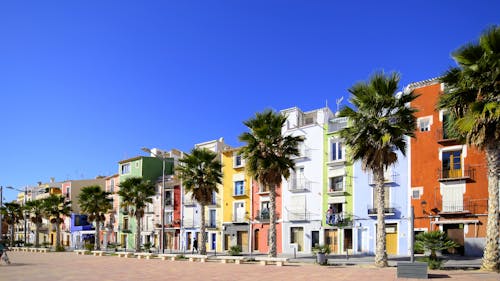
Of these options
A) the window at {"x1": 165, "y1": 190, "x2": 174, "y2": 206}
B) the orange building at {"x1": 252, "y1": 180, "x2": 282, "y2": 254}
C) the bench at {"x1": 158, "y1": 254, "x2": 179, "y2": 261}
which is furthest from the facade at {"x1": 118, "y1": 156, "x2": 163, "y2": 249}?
the bench at {"x1": 158, "y1": 254, "x2": 179, "y2": 261}

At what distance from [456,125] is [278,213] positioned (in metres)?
31.1

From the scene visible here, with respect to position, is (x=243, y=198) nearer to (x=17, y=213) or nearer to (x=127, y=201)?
(x=127, y=201)

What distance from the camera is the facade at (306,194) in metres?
49.0

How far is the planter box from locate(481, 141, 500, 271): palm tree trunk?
3.70m

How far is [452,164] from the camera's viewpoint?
3922 cm

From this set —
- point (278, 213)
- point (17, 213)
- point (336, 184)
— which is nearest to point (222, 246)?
point (278, 213)

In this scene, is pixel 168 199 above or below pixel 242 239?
above

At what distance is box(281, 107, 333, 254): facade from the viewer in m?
49.0

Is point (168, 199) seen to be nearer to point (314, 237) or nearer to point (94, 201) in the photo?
point (94, 201)

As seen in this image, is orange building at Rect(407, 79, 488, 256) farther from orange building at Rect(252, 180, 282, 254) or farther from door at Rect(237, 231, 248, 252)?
door at Rect(237, 231, 248, 252)

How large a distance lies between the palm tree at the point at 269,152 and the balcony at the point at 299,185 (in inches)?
471

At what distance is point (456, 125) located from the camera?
2422cm

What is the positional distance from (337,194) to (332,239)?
13.7ft

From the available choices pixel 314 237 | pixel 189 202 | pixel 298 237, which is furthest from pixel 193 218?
pixel 314 237
